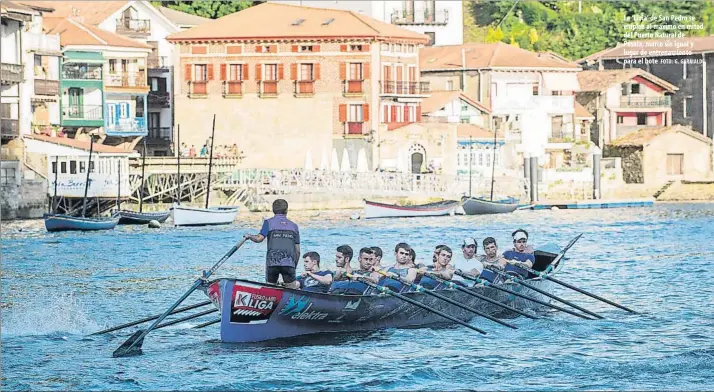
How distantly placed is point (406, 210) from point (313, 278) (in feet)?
138

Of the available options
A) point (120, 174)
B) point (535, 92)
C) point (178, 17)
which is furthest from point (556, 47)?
point (120, 174)

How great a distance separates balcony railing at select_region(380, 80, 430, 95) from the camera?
80.4 metres

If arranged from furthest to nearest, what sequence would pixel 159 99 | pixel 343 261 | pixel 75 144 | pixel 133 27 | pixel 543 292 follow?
pixel 133 27, pixel 159 99, pixel 75 144, pixel 543 292, pixel 343 261

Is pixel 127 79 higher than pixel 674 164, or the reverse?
pixel 127 79

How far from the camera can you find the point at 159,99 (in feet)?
Result: 275

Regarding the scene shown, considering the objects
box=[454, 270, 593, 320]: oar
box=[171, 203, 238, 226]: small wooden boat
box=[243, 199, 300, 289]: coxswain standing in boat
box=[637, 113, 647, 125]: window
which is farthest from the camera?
box=[637, 113, 647, 125]: window

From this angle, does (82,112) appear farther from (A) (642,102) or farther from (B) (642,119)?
(B) (642,119)

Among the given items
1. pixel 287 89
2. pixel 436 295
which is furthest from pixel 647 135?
pixel 436 295

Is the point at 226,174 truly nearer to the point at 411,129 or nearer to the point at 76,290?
the point at 411,129

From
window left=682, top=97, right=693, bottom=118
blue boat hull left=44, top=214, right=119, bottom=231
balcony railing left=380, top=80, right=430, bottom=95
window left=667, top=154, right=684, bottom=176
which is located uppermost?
balcony railing left=380, top=80, right=430, bottom=95

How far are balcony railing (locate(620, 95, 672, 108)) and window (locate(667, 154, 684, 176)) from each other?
662 centimetres

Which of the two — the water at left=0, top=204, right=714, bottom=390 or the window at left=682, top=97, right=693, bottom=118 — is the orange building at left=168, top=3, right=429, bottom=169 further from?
the water at left=0, top=204, right=714, bottom=390

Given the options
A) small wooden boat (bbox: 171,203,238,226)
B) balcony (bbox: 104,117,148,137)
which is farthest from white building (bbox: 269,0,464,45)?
small wooden boat (bbox: 171,203,238,226)

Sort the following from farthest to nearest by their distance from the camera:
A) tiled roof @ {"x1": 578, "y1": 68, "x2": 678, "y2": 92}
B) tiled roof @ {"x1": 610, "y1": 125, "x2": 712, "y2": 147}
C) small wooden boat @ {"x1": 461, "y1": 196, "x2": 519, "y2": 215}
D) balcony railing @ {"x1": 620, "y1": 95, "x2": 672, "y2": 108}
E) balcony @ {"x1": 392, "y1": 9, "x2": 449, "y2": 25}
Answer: balcony @ {"x1": 392, "y1": 9, "x2": 449, "y2": 25} → balcony railing @ {"x1": 620, "y1": 95, "x2": 672, "y2": 108} → tiled roof @ {"x1": 578, "y1": 68, "x2": 678, "y2": 92} → tiled roof @ {"x1": 610, "y1": 125, "x2": 712, "y2": 147} → small wooden boat @ {"x1": 461, "y1": 196, "x2": 519, "y2": 215}
